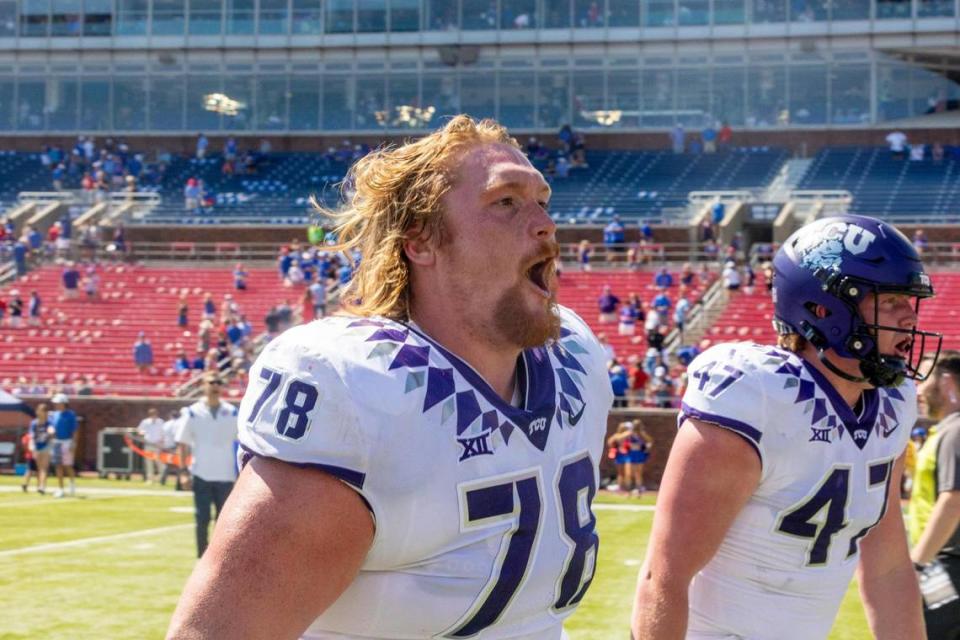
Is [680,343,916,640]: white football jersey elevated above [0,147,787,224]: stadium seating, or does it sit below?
above

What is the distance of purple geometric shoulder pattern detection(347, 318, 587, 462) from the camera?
2.39 meters

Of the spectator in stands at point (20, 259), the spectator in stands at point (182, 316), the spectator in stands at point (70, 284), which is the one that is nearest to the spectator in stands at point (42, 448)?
the spectator in stands at point (182, 316)

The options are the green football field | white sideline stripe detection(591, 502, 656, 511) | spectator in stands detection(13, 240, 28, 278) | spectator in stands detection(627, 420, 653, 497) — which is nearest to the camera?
the green football field

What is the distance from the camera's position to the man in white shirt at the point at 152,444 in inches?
869

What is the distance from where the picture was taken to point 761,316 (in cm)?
2633

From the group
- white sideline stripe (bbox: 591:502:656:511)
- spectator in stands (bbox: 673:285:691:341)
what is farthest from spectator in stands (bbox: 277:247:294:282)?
white sideline stripe (bbox: 591:502:656:511)

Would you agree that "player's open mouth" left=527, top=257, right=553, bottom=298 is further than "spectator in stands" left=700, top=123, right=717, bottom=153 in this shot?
No

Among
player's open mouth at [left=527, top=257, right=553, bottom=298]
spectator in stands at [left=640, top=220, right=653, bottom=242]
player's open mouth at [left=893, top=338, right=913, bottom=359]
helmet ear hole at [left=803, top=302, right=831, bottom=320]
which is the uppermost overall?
player's open mouth at [left=527, top=257, right=553, bottom=298]

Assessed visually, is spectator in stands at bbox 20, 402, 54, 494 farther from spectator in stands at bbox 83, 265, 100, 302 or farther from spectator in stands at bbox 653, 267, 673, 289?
spectator in stands at bbox 653, 267, 673, 289

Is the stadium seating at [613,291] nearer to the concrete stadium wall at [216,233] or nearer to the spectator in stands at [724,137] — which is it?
the concrete stadium wall at [216,233]

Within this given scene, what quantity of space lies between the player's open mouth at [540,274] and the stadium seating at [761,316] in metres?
22.4

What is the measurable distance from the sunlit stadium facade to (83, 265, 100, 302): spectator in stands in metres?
13.3

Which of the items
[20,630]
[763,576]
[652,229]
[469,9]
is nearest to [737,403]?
[763,576]

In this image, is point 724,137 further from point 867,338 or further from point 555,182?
point 867,338
